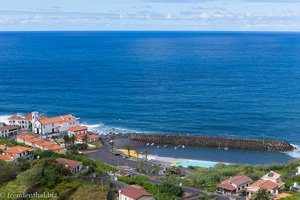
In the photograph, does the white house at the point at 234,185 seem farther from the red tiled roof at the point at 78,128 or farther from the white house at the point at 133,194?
the red tiled roof at the point at 78,128

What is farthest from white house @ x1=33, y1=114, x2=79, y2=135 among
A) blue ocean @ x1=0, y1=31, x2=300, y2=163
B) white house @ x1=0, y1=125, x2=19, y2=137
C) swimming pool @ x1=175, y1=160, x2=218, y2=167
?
swimming pool @ x1=175, y1=160, x2=218, y2=167

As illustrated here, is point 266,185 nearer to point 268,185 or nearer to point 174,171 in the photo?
point 268,185

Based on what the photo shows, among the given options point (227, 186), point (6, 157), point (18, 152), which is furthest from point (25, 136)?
point (227, 186)

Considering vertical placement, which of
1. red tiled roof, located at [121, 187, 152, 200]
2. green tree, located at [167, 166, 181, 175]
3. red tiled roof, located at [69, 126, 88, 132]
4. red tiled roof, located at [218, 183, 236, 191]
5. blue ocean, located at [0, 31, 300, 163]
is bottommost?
green tree, located at [167, 166, 181, 175]

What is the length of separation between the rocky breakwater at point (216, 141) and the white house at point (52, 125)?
48.8 ft

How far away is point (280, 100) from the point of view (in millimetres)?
115188

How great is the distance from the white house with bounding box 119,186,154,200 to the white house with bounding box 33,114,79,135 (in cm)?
4333

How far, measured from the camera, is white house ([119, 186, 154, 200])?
4656 cm

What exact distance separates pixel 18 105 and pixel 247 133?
6460 cm

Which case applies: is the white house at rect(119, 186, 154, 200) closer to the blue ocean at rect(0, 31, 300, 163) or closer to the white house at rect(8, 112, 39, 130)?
the blue ocean at rect(0, 31, 300, 163)

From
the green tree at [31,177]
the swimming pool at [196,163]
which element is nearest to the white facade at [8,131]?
the green tree at [31,177]

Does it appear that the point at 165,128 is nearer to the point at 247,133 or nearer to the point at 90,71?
the point at 247,133

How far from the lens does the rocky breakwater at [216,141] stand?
3208 inches

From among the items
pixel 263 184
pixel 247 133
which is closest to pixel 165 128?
pixel 247 133
